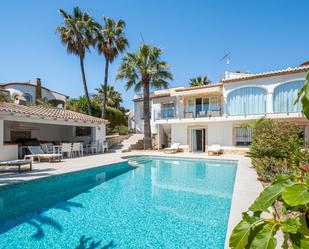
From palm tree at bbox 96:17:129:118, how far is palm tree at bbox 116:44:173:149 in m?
4.60

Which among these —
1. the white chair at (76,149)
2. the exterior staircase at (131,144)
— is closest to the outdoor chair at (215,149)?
the exterior staircase at (131,144)

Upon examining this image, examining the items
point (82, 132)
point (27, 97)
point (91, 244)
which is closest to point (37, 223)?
point (91, 244)

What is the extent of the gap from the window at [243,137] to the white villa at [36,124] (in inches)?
613

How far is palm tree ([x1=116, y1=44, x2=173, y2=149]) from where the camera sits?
25.0 metres

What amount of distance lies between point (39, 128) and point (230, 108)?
22.7m

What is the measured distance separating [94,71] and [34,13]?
16.8m

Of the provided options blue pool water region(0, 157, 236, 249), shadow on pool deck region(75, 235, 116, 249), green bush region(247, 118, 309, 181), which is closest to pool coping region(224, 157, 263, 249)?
blue pool water region(0, 157, 236, 249)

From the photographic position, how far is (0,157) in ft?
48.0

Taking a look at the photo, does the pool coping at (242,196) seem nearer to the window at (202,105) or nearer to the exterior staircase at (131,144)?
the window at (202,105)

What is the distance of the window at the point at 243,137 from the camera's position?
75.0 feet

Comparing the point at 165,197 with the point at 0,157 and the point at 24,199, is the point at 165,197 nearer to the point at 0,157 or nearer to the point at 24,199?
the point at 24,199

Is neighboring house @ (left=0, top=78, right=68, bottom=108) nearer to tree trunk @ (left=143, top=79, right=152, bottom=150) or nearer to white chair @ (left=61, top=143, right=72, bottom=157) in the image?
white chair @ (left=61, top=143, right=72, bottom=157)

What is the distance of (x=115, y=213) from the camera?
23.2 ft

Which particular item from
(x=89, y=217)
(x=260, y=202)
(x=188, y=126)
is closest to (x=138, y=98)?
(x=188, y=126)
